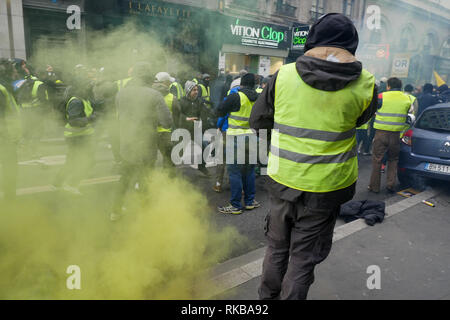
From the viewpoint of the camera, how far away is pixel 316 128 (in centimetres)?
204

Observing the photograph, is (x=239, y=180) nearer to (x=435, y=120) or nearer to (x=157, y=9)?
(x=435, y=120)

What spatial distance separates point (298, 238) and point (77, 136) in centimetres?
357

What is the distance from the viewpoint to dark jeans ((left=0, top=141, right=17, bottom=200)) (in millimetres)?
3920

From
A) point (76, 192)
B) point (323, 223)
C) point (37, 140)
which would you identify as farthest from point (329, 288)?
point (37, 140)

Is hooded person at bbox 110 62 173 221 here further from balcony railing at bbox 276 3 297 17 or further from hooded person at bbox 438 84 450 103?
balcony railing at bbox 276 3 297 17

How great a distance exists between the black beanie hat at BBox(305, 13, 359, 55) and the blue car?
4.03 meters

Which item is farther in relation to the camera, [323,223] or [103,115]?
[103,115]

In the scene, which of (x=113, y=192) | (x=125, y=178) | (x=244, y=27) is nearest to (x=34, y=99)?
(x=113, y=192)

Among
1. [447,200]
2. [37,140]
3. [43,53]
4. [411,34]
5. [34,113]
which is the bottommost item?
[447,200]

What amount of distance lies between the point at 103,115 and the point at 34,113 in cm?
204

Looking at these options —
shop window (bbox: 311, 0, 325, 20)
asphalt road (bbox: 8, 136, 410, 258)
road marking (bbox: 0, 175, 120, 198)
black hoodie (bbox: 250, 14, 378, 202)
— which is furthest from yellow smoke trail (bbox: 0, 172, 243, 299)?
shop window (bbox: 311, 0, 325, 20)

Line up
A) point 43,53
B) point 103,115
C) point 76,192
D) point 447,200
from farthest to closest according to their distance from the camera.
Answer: point 43,53 < point 103,115 < point 447,200 < point 76,192

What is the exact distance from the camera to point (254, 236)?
12.8 feet
